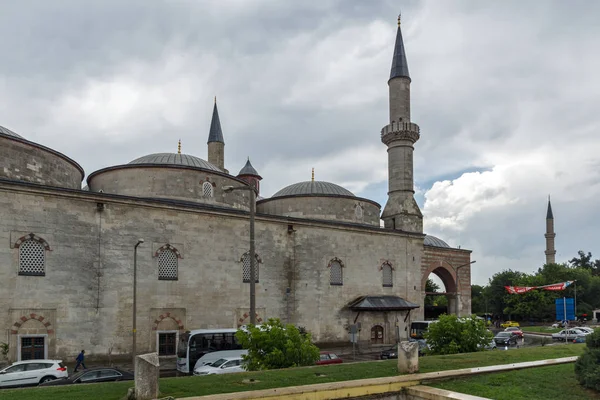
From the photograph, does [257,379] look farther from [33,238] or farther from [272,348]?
[33,238]

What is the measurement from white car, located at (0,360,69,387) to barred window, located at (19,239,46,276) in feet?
13.1

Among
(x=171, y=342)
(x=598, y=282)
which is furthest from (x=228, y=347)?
(x=598, y=282)

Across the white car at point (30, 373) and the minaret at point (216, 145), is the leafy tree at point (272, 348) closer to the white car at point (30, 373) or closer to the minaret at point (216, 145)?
the white car at point (30, 373)

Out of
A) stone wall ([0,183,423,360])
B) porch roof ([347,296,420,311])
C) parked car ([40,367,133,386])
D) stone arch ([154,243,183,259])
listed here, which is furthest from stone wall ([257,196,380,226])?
parked car ([40,367,133,386])

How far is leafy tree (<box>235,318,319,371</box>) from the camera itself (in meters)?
12.1

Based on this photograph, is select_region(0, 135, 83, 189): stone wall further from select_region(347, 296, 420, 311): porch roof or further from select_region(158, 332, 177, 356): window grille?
select_region(347, 296, 420, 311): porch roof

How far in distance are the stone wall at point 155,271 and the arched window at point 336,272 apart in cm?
28

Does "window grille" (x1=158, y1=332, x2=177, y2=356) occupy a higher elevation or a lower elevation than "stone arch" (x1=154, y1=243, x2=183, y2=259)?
lower

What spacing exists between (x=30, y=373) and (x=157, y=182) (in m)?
11.4

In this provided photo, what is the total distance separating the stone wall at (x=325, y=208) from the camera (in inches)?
1190

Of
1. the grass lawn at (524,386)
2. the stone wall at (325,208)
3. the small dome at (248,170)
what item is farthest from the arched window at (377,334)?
the small dome at (248,170)

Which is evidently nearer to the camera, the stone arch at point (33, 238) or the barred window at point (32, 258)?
the stone arch at point (33, 238)

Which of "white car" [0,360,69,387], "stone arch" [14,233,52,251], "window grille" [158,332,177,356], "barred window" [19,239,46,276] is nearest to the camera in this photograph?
"white car" [0,360,69,387]

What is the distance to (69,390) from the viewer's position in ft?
29.0
